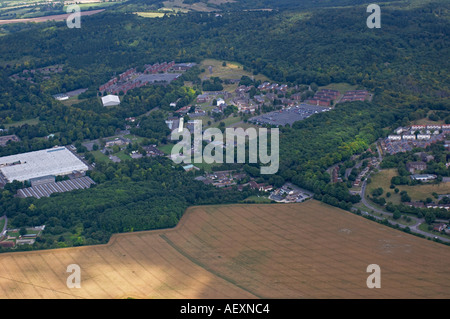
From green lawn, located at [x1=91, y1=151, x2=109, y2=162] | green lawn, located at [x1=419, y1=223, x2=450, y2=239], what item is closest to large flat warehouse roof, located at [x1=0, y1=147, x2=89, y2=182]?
green lawn, located at [x1=91, y1=151, x2=109, y2=162]

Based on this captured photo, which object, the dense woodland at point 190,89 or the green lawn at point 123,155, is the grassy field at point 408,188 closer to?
the dense woodland at point 190,89

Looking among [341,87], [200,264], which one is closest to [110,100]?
[341,87]

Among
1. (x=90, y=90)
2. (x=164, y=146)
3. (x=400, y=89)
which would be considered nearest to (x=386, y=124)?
(x=400, y=89)

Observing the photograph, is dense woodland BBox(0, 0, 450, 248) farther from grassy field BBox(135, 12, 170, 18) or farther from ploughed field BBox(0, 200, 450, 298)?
grassy field BBox(135, 12, 170, 18)

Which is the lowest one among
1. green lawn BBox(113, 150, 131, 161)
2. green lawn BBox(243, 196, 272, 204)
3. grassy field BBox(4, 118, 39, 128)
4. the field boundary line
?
the field boundary line

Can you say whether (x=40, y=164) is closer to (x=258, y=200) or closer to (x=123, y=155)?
(x=123, y=155)

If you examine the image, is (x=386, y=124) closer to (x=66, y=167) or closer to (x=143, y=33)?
(x=66, y=167)
